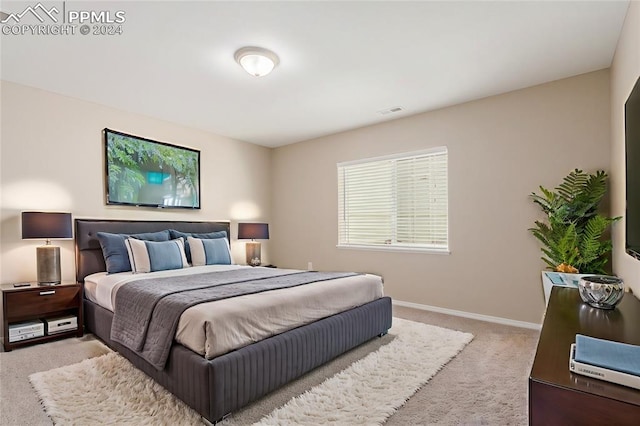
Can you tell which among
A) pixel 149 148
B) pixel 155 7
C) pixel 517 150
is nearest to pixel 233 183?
pixel 149 148

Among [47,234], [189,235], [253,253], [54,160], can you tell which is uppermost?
[54,160]

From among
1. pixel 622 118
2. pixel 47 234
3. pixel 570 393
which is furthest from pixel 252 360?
pixel 622 118

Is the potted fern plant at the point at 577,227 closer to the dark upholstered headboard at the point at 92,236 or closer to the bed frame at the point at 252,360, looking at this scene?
the bed frame at the point at 252,360

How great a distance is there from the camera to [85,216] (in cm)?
374

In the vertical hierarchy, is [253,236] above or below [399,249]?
above

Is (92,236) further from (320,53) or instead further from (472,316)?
(472,316)

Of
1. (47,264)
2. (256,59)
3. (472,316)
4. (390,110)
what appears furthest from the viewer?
(390,110)

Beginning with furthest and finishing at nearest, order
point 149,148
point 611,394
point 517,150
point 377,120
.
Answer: point 377,120 → point 149,148 → point 517,150 → point 611,394

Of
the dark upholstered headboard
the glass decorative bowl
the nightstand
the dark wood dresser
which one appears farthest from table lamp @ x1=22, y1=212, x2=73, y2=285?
the glass decorative bowl

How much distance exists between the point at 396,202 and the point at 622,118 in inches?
101

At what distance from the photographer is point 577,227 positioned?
2.96 meters

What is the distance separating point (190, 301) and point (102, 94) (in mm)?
2775

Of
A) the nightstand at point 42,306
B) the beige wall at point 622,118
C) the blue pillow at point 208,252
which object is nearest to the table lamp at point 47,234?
the nightstand at point 42,306

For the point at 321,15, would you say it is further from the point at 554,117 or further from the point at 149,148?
the point at 149,148
